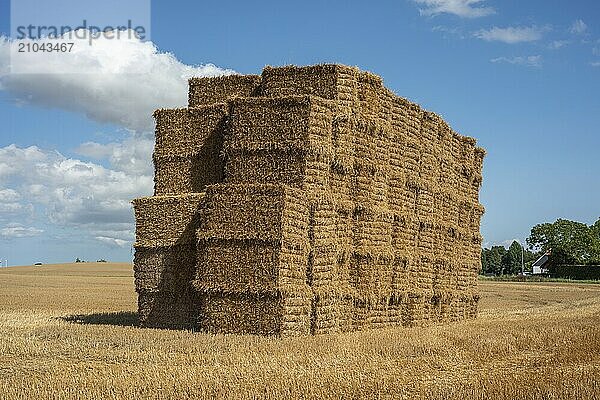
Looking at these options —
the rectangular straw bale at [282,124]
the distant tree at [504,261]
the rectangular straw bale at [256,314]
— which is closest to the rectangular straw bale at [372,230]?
the rectangular straw bale at [282,124]

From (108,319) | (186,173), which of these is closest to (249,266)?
(186,173)

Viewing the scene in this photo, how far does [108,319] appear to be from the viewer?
18.8 m

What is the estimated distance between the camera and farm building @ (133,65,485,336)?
47.9ft

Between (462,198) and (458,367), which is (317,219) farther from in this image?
(462,198)

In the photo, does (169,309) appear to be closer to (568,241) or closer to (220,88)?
(220,88)

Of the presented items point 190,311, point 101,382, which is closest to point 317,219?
point 190,311

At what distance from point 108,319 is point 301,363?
9.59 metres

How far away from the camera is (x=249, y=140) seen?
1572 cm

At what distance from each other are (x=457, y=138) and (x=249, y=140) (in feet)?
26.0

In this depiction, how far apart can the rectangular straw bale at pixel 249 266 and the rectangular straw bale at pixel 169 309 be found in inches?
50.7

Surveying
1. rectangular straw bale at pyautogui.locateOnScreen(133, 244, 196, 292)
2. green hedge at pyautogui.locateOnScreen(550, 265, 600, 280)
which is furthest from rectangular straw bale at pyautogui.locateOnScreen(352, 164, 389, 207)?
green hedge at pyautogui.locateOnScreen(550, 265, 600, 280)

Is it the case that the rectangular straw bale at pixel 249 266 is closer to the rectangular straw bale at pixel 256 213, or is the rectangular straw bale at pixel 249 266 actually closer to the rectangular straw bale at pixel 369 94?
the rectangular straw bale at pixel 256 213

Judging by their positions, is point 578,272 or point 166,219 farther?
point 578,272

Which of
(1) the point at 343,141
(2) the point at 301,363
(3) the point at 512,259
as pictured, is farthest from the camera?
(3) the point at 512,259
